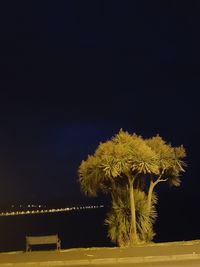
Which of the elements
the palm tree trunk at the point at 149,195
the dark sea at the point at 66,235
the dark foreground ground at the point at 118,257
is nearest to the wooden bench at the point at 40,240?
the dark foreground ground at the point at 118,257

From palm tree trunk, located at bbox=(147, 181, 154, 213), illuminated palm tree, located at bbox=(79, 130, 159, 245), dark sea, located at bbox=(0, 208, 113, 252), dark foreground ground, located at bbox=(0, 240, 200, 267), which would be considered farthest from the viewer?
dark sea, located at bbox=(0, 208, 113, 252)

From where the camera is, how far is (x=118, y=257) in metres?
17.9

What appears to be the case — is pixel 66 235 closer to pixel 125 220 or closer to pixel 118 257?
pixel 125 220

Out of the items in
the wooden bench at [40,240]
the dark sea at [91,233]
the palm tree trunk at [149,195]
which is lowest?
the wooden bench at [40,240]

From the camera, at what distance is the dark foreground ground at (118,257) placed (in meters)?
17.1

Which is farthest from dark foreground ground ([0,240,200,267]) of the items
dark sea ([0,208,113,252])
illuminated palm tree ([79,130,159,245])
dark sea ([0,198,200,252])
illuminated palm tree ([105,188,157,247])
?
dark sea ([0,208,113,252])

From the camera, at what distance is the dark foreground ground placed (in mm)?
17078

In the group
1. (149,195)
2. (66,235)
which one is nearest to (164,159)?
(149,195)

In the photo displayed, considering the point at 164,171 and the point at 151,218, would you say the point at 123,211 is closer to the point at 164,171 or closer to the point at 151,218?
the point at 151,218

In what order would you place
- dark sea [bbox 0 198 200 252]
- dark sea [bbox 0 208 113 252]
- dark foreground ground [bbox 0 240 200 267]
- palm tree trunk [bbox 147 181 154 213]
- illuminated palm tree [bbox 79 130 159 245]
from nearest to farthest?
dark foreground ground [bbox 0 240 200 267] < illuminated palm tree [bbox 79 130 159 245] < palm tree trunk [bbox 147 181 154 213] < dark sea [bbox 0 198 200 252] < dark sea [bbox 0 208 113 252]

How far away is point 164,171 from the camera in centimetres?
2486

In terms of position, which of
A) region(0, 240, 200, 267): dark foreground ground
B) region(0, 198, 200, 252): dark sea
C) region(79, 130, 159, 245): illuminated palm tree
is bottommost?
region(0, 240, 200, 267): dark foreground ground

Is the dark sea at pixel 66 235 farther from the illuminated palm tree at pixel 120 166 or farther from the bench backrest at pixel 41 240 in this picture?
the bench backrest at pixel 41 240

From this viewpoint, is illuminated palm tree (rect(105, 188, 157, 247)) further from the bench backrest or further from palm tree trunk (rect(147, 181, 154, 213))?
the bench backrest
